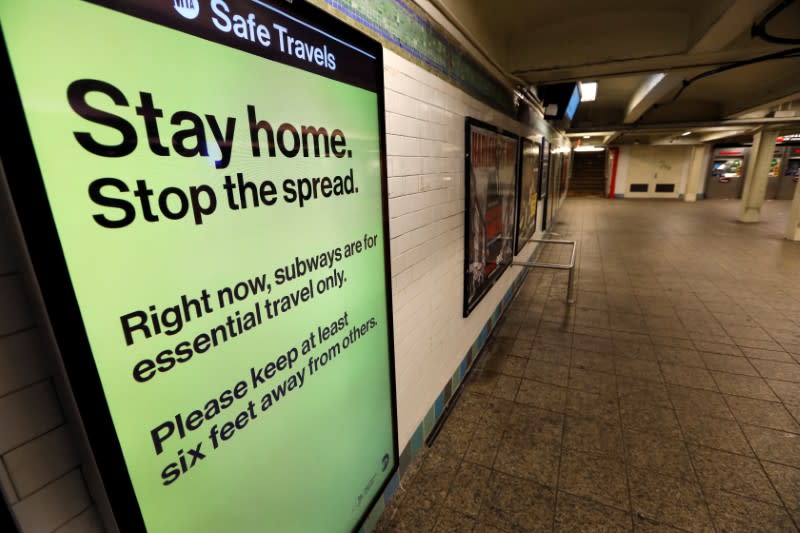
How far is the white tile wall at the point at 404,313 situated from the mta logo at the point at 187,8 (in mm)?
546

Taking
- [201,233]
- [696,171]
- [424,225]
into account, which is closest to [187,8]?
[201,233]

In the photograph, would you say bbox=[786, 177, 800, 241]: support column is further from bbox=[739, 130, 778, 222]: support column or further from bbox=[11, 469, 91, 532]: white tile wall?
→ bbox=[11, 469, 91, 532]: white tile wall

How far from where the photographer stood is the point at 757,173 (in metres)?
9.59

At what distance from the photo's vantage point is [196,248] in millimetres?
826

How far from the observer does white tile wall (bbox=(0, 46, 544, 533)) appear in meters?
0.66

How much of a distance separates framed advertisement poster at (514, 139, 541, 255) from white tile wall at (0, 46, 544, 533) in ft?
4.03

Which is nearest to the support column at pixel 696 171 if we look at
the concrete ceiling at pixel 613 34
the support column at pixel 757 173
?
the support column at pixel 757 173

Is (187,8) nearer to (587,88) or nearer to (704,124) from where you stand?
(587,88)

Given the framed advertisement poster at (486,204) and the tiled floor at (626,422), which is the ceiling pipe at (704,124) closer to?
the tiled floor at (626,422)

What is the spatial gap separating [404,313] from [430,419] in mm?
974

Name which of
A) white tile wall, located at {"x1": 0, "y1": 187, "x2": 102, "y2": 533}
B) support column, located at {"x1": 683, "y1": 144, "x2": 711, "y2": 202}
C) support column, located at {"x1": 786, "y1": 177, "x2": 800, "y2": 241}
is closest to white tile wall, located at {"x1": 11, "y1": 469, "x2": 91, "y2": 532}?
white tile wall, located at {"x1": 0, "y1": 187, "x2": 102, "y2": 533}

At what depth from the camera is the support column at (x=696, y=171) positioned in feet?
50.9

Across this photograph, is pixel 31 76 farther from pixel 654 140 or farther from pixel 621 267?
pixel 654 140

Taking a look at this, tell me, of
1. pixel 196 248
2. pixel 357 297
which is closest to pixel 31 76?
pixel 196 248
